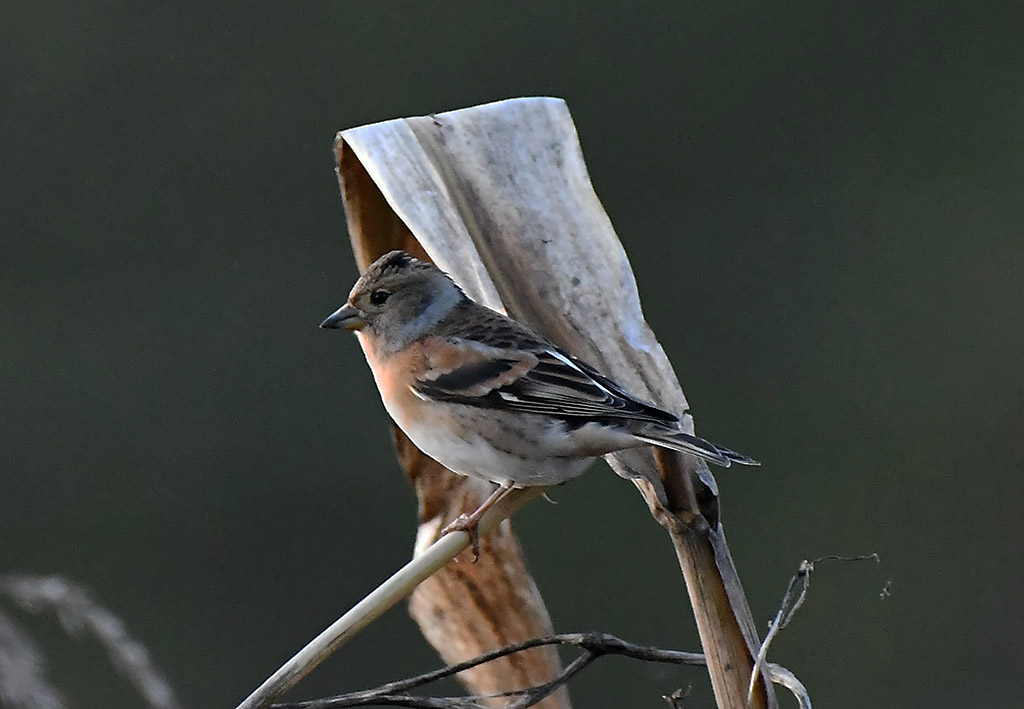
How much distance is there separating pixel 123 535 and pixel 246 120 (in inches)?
110

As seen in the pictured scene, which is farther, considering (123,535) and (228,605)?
(123,535)

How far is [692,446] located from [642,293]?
16.2 feet

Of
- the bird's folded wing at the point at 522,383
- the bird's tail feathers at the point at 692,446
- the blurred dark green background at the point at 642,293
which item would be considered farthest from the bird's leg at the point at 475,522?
the blurred dark green background at the point at 642,293

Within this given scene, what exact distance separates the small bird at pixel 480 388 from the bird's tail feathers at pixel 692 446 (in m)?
0.05

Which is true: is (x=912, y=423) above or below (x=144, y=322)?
below

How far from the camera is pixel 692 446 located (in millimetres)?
1733

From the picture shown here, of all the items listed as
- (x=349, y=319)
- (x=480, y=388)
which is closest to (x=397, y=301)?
(x=349, y=319)

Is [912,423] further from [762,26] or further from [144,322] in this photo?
[144,322]

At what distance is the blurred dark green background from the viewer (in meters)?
5.46

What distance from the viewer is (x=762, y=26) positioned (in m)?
8.02

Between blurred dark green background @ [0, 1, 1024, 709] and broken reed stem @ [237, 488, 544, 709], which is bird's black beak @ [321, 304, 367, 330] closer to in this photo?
broken reed stem @ [237, 488, 544, 709]

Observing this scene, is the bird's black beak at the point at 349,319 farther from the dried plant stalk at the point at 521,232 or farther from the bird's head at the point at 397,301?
the dried plant stalk at the point at 521,232

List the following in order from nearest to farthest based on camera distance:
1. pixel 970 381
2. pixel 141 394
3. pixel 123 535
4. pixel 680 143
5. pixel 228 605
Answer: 1. pixel 228 605
2. pixel 123 535
3. pixel 141 394
4. pixel 970 381
5. pixel 680 143

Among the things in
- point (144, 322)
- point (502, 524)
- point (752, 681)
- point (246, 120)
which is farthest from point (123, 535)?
point (752, 681)
